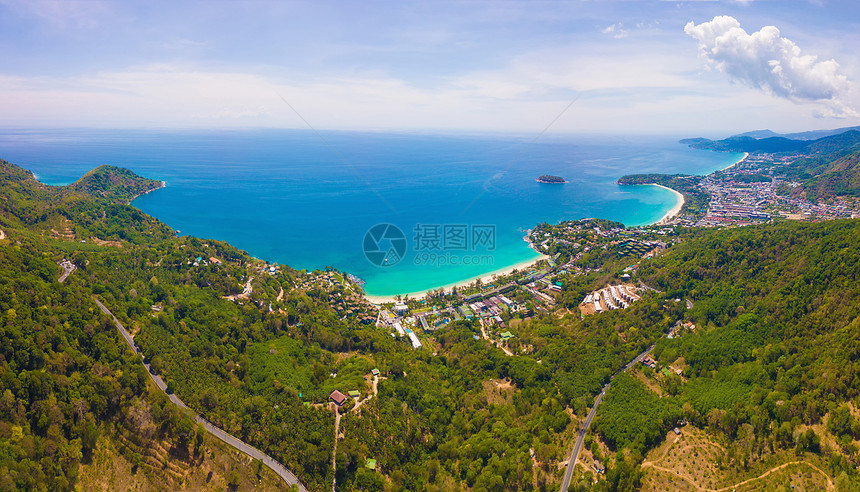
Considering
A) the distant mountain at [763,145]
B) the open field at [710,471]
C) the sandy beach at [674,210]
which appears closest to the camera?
the open field at [710,471]

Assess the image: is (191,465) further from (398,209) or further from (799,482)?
(398,209)

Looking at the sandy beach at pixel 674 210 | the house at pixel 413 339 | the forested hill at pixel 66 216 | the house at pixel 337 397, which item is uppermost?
the forested hill at pixel 66 216

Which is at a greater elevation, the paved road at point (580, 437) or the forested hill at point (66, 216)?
the forested hill at point (66, 216)

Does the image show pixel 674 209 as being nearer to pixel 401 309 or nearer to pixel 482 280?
pixel 482 280

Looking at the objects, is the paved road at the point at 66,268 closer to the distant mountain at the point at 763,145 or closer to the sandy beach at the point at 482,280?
the sandy beach at the point at 482,280

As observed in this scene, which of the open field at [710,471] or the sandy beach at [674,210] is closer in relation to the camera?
the open field at [710,471]

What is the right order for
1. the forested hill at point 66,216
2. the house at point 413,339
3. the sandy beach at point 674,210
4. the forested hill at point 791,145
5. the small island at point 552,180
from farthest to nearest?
the forested hill at point 791,145, the small island at point 552,180, the sandy beach at point 674,210, the forested hill at point 66,216, the house at point 413,339

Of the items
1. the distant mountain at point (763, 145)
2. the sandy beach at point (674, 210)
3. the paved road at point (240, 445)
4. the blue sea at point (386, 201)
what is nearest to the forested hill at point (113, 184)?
the blue sea at point (386, 201)

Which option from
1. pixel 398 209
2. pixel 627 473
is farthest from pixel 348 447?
pixel 398 209
